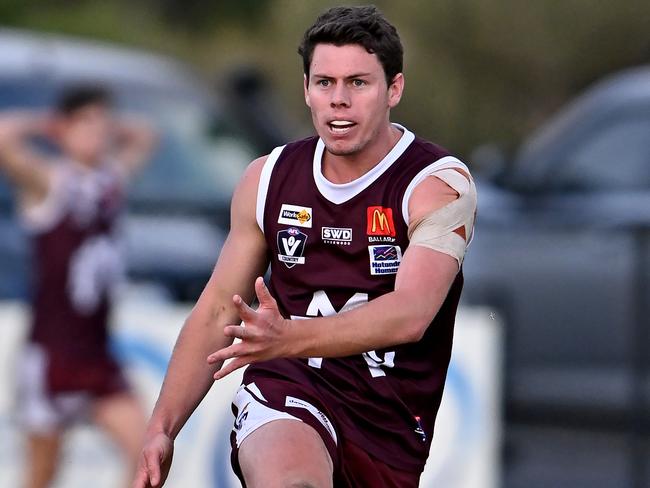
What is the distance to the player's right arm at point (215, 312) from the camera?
4.84 m

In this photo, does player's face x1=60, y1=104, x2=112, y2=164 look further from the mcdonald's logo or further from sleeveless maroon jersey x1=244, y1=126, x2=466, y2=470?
the mcdonald's logo

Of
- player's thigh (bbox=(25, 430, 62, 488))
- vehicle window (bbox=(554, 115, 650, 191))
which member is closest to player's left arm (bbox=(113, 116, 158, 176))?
player's thigh (bbox=(25, 430, 62, 488))

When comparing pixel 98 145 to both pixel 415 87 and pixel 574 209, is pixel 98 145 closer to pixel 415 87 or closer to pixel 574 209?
pixel 574 209

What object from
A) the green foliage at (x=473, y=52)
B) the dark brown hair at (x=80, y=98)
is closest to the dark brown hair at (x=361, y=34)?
the dark brown hair at (x=80, y=98)

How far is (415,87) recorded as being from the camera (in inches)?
677

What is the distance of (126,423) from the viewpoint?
850 centimetres

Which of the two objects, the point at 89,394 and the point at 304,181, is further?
the point at 89,394

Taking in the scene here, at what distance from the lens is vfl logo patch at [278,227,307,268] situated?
4.82 metres

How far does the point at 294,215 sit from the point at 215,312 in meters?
0.38

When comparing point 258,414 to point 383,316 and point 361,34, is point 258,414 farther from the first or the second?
point 361,34

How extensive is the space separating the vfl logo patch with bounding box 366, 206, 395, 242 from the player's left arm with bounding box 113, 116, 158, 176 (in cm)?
525

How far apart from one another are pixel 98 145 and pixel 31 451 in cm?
178

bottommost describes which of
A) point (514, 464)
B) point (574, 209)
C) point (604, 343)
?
point (514, 464)

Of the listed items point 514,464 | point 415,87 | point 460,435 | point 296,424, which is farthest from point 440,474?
point 415,87
